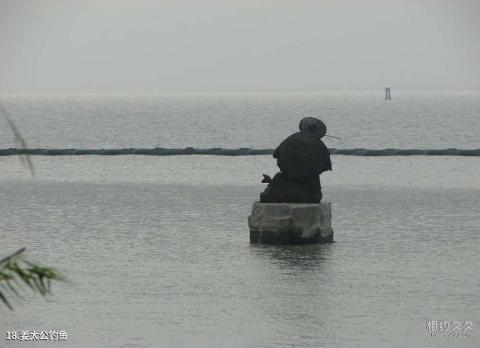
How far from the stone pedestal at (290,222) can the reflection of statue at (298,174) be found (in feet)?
0.74

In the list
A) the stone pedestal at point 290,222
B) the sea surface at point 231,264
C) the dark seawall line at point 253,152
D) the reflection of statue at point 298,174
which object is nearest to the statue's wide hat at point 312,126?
the reflection of statue at point 298,174

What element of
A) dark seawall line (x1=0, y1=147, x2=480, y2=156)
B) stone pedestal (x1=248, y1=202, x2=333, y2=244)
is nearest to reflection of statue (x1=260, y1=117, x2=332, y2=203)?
stone pedestal (x1=248, y1=202, x2=333, y2=244)

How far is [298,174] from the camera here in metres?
23.9

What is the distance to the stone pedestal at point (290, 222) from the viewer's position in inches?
935

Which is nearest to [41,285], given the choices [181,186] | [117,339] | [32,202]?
[117,339]

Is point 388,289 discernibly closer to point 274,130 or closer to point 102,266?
point 102,266

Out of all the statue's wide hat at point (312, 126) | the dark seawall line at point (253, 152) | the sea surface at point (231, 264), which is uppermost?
the statue's wide hat at point (312, 126)

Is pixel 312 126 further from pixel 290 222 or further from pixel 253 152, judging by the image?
pixel 253 152

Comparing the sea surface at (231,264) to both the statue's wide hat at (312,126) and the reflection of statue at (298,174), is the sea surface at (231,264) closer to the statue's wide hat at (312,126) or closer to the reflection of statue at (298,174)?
the reflection of statue at (298,174)

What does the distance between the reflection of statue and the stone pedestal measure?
0.22 meters

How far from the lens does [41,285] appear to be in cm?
725

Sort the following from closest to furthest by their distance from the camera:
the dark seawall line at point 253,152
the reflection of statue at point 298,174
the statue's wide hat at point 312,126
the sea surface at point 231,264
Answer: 1. the sea surface at point 231,264
2. the reflection of statue at point 298,174
3. the statue's wide hat at point 312,126
4. the dark seawall line at point 253,152

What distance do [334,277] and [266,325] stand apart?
4.14m

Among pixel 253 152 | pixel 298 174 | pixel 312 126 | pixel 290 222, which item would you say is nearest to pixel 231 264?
pixel 290 222
